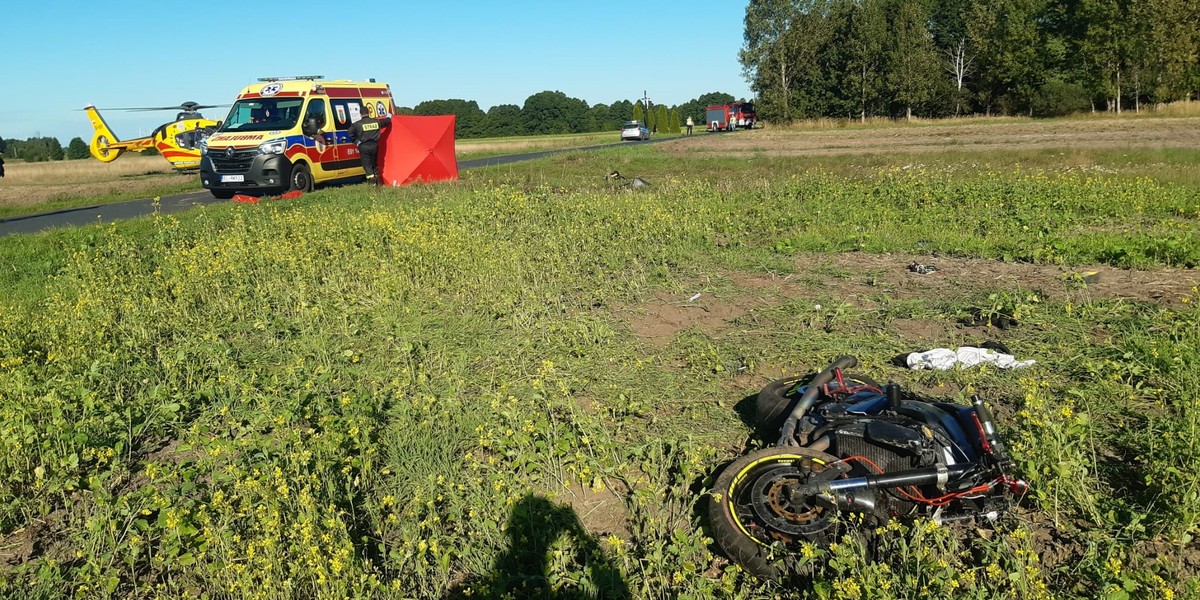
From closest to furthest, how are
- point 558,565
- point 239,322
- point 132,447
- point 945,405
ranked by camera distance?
point 558,565 < point 945,405 < point 132,447 < point 239,322

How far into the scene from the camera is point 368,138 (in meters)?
18.4

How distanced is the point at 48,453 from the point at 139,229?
876 cm

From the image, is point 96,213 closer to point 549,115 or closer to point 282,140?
point 282,140

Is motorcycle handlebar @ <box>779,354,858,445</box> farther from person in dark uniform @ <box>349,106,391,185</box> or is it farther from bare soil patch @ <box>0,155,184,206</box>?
bare soil patch @ <box>0,155,184,206</box>

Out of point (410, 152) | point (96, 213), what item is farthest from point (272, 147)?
point (96, 213)

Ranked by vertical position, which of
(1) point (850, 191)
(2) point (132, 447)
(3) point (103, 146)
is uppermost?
(3) point (103, 146)

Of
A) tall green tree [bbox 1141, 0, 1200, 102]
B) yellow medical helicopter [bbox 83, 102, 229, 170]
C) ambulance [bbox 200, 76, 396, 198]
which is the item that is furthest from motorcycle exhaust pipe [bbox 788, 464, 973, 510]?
tall green tree [bbox 1141, 0, 1200, 102]

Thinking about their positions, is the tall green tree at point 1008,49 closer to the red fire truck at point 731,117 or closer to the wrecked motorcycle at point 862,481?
the red fire truck at point 731,117

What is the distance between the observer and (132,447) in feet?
16.9

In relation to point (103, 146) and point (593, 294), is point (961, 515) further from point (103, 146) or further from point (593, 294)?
point (103, 146)

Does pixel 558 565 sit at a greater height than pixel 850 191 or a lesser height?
lesser

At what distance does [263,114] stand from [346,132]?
6.13 feet

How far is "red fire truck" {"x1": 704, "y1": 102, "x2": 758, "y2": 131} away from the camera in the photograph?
226 feet

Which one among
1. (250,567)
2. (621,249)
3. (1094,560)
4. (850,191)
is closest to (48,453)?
(250,567)
